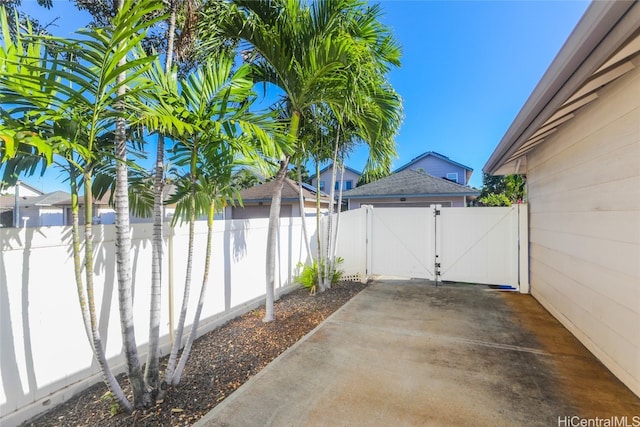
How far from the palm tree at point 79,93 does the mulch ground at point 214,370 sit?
0.44 metres

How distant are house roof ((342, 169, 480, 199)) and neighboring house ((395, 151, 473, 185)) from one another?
7364 millimetres

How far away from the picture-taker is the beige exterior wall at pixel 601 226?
277 centimetres

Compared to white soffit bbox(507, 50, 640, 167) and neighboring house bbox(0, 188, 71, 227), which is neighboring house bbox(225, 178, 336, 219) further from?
neighboring house bbox(0, 188, 71, 227)

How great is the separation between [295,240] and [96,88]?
5162 mm

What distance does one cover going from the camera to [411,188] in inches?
486

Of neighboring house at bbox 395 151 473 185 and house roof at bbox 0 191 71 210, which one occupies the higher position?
neighboring house at bbox 395 151 473 185

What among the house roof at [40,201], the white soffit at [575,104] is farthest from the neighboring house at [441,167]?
the house roof at [40,201]

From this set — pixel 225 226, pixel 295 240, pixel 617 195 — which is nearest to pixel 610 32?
pixel 617 195

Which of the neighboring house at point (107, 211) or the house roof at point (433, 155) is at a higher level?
the house roof at point (433, 155)

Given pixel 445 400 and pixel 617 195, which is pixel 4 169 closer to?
pixel 445 400

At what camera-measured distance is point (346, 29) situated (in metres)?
4.31

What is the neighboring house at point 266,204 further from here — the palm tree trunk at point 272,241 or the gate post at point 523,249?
the palm tree trunk at point 272,241

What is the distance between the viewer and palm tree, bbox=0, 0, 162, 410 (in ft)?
5.73

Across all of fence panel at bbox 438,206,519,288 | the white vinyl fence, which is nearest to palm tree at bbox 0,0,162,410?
the white vinyl fence
